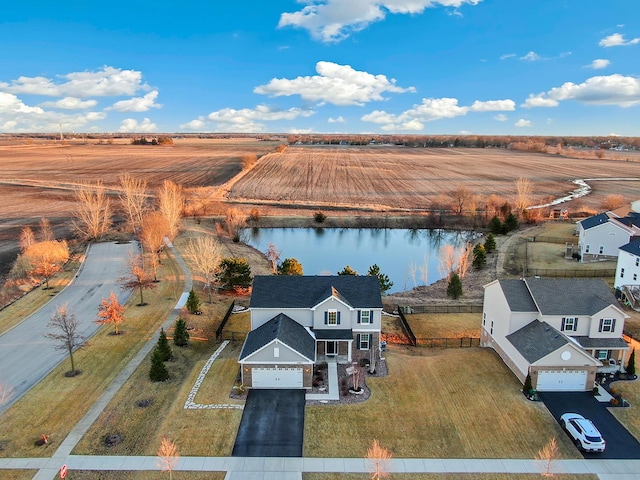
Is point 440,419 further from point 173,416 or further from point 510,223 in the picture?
point 510,223

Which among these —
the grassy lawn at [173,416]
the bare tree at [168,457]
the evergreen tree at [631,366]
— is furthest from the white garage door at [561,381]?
the bare tree at [168,457]

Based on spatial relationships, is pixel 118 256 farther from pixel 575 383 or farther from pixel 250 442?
pixel 575 383

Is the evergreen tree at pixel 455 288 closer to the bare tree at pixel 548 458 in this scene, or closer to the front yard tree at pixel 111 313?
the bare tree at pixel 548 458

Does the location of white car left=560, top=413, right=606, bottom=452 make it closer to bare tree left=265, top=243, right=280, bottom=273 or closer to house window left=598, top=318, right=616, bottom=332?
house window left=598, top=318, right=616, bottom=332

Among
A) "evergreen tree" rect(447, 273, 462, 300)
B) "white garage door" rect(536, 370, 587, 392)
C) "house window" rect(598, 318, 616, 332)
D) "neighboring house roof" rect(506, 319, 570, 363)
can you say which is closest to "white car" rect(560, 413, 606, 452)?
"white garage door" rect(536, 370, 587, 392)

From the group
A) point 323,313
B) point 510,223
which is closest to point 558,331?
point 323,313

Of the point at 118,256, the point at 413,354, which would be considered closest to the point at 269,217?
the point at 118,256
